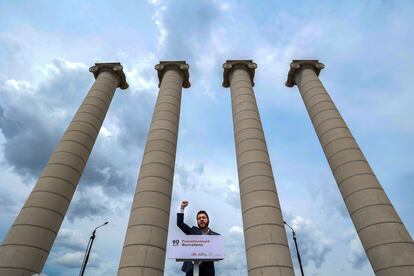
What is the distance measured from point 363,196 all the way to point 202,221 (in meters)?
15.9

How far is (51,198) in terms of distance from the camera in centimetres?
2259

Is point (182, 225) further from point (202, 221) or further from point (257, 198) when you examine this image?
point (257, 198)

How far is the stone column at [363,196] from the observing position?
63.1 ft

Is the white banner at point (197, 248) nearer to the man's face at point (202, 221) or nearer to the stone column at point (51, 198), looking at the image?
the man's face at point (202, 221)

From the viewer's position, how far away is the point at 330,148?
1050 inches

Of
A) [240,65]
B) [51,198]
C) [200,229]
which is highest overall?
[240,65]

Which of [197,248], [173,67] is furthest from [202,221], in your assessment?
[173,67]

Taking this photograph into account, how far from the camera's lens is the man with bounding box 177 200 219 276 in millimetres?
11580

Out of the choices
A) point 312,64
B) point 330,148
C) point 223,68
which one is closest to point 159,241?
point 330,148

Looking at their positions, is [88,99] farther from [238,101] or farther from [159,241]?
[159,241]

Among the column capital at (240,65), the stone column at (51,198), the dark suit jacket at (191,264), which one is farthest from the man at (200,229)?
the column capital at (240,65)

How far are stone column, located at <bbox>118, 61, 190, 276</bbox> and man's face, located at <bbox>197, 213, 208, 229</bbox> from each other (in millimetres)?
8607

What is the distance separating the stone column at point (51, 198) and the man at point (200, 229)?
44.9 feet

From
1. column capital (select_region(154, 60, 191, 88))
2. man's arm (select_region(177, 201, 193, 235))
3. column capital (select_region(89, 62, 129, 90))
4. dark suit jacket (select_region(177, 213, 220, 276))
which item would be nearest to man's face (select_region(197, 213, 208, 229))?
dark suit jacket (select_region(177, 213, 220, 276))
